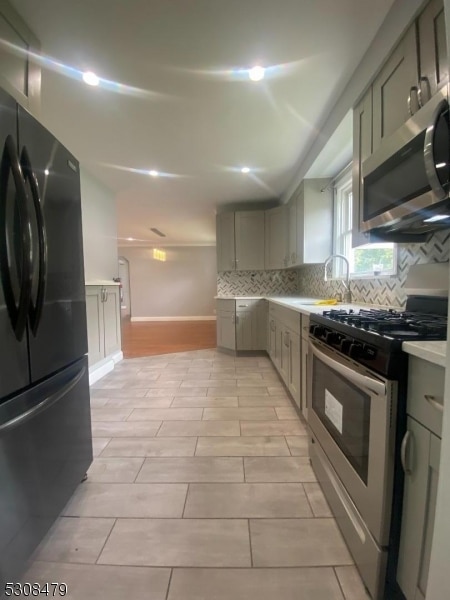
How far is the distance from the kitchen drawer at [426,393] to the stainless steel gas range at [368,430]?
27 millimetres

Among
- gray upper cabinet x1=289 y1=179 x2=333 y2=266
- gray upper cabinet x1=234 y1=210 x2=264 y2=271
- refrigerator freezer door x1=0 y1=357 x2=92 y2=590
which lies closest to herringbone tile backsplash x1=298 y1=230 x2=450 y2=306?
gray upper cabinet x1=289 y1=179 x2=333 y2=266

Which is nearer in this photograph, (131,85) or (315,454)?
(315,454)

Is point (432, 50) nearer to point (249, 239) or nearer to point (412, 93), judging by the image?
point (412, 93)

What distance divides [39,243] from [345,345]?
129cm

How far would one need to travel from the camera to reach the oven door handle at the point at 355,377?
2.93 ft

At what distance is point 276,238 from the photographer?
4348 millimetres

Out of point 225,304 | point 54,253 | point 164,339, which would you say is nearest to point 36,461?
point 54,253

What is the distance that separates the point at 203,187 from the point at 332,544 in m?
3.90

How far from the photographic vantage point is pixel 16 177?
938 mm

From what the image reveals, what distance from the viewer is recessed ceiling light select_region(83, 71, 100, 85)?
1.75 m

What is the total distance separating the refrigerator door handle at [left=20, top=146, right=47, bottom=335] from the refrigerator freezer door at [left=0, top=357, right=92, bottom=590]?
0.28 m

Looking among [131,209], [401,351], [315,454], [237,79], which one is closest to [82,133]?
[237,79]

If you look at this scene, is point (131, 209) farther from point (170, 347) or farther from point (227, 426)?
point (227, 426)

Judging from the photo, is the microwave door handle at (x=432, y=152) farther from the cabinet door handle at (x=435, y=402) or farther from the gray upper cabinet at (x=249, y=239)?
the gray upper cabinet at (x=249, y=239)
